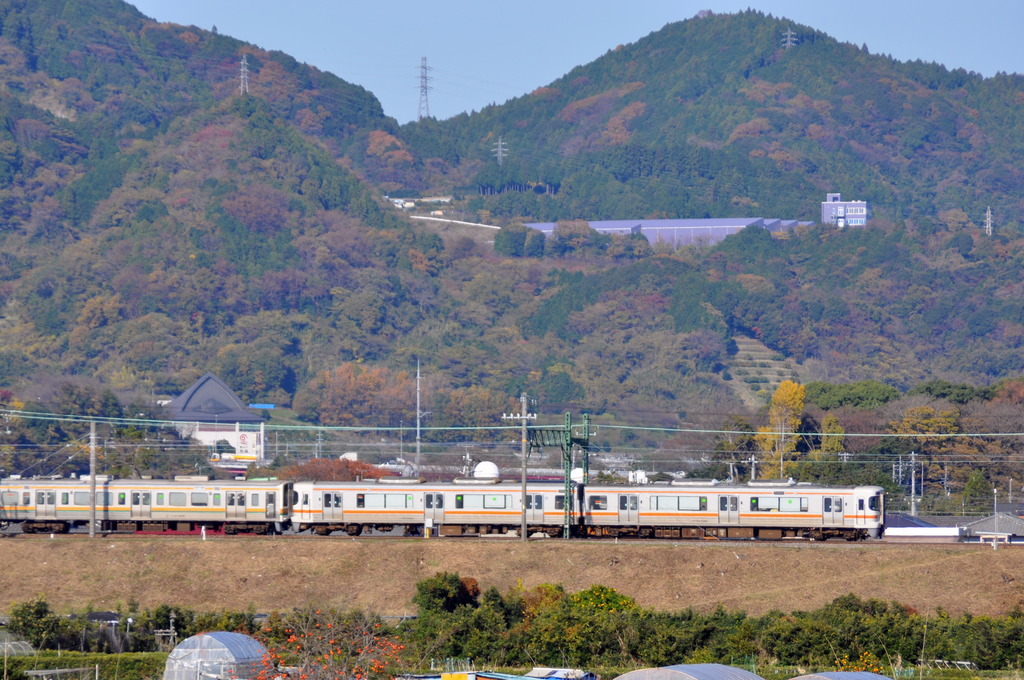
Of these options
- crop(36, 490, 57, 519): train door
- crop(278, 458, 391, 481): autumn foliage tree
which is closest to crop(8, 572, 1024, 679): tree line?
crop(36, 490, 57, 519): train door

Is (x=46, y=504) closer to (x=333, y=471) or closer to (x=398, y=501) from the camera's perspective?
(x=398, y=501)

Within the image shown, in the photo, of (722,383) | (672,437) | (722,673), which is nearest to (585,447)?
(722,673)

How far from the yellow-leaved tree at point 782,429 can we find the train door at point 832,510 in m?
36.3

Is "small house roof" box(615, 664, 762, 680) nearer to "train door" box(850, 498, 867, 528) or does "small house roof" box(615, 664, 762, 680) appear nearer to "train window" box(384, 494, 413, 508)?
"train door" box(850, 498, 867, 528)

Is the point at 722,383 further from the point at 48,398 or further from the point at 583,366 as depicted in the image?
the point at 48,398

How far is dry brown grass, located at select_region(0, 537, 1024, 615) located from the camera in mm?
49250

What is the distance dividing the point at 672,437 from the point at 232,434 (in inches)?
1623

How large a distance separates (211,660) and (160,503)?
24.9 meters

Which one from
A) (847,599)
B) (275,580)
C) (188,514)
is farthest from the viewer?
(188,514)

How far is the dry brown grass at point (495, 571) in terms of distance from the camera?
49250 mm

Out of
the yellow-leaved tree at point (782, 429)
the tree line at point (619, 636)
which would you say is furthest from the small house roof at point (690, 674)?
the yellow-leaved tree at point (782, 429)

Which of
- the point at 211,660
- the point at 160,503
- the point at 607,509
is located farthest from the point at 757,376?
the point at 211,660

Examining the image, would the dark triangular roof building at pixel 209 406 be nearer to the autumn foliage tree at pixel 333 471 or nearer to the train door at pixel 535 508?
the autumn foliage tree at pixel 333 471

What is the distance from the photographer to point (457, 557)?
2101 inches
